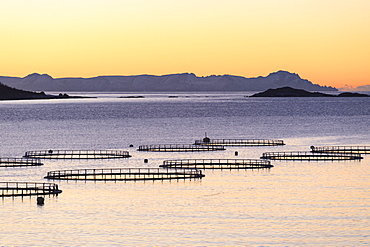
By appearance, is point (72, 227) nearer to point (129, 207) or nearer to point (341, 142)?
point (129, 207)

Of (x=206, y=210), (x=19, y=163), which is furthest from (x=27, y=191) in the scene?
(x=19, y=163)

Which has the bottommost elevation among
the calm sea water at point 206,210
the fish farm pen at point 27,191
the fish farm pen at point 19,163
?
the calm sea water at point 206,210

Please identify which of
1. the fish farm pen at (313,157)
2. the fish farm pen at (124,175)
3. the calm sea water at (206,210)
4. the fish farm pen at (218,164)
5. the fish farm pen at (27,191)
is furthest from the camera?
the fish farm pen at (313,157)

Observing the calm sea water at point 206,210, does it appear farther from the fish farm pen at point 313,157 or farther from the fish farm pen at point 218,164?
the fish farm pen at point 313,157

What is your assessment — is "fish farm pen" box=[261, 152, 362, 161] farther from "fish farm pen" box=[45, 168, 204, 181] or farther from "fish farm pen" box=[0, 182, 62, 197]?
"fish farm pen" box=[0, 182, 62, 197]

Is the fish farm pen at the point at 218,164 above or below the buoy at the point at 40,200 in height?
above

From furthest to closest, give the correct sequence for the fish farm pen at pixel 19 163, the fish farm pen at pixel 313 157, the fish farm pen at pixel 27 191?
the fish farm pen at pixel 313 157 → the fish farm pen at pixel 19 163 → the fish farm pen at pixel 27 191

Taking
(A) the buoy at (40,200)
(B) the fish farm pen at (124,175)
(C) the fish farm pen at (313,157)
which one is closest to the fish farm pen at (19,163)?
(B) the fish farm pen at (124,175)

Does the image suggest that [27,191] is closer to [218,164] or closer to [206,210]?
[206,210]

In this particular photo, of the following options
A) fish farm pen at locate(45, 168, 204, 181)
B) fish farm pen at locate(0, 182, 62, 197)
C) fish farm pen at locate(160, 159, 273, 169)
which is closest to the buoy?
fish farm pen at locate(0, 182, 62, 197)

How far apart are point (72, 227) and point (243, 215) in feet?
63.2

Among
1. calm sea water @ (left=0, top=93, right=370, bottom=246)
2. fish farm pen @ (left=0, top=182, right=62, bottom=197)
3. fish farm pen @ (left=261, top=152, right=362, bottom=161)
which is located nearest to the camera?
calm sea water @ (left=0, top=93, right=370, bottom=246)

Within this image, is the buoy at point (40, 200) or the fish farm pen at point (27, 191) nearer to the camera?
the buoy at point (40, 200)

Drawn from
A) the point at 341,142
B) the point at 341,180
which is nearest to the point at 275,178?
the point at 341,180
